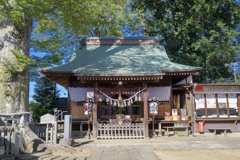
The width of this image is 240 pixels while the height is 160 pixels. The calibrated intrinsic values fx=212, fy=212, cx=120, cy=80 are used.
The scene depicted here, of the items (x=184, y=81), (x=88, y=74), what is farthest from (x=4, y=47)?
(x=184, y=81)

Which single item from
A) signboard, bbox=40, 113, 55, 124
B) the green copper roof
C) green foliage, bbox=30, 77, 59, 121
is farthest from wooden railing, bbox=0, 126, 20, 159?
green foliage, bbox=30, 77, 59, 121

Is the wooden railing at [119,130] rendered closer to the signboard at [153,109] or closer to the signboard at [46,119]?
the signboard at [153,109]

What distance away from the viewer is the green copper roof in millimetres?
11141

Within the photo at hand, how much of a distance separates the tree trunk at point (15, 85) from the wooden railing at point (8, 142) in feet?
2.32

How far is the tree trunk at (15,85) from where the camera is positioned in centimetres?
718

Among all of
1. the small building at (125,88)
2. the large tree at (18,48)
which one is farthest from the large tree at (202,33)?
the large tree at (18,48)

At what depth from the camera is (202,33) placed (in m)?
18.3

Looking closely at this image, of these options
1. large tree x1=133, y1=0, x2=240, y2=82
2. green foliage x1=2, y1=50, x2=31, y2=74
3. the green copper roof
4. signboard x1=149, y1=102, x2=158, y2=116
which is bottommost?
signboard x1=149, y1=102, x2=158, y2=116

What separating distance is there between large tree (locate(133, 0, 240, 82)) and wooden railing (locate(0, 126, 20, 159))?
1443cm

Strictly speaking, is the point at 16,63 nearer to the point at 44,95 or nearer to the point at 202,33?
the point at 44,95

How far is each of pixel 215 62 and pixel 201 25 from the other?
3.45 m

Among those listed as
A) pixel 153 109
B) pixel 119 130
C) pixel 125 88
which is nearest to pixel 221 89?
pixel 153 109

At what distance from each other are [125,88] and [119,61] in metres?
2.32

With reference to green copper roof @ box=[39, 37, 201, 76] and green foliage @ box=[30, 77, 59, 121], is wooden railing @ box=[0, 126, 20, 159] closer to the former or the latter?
green copper roof @ box=[39, 37, 201, 76]
